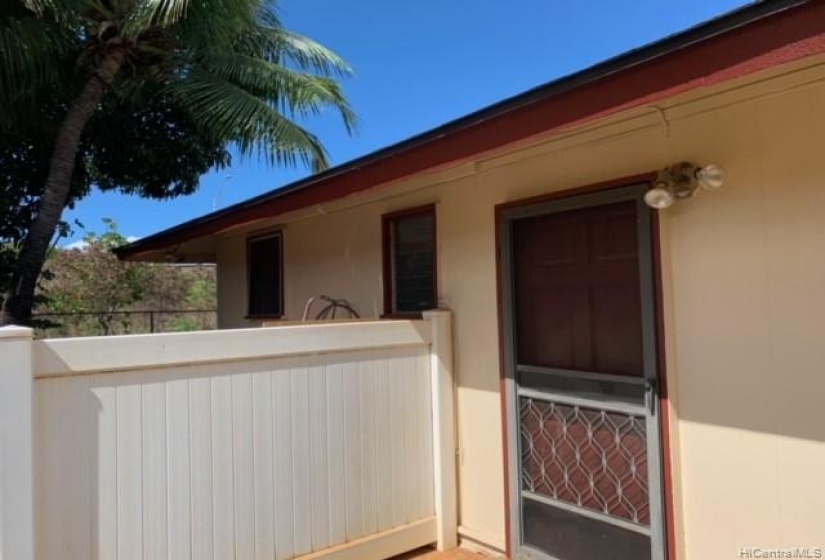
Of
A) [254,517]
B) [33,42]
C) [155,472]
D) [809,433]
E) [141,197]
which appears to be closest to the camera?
[809,433]

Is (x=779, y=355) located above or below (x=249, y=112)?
below

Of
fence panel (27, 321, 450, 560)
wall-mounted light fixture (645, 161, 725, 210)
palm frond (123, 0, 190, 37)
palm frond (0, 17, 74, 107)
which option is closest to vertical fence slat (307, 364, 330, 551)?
fence panel (27, 321, 450, 560)

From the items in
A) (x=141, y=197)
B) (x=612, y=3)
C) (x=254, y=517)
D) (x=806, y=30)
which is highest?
(x=612, y=3)

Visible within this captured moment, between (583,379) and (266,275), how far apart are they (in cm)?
475

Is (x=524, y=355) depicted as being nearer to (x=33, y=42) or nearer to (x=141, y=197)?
(x=33, y=42)

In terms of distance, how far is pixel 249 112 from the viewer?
6453mm

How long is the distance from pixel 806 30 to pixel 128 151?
8.90 metres

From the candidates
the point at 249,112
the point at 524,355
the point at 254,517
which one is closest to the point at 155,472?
the point at 254,517

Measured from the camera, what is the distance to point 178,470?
9.40 ft

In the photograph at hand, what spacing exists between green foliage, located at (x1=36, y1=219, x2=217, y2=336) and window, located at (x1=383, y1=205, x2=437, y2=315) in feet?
33.5

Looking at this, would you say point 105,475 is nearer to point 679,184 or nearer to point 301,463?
point 301,463

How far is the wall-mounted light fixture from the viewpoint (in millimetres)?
2660

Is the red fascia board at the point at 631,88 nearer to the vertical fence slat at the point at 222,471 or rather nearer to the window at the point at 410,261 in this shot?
the window at the point at 410,261

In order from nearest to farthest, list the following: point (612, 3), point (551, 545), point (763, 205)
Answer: point (763, 205)
point (551, 545)
point (612, 3)
